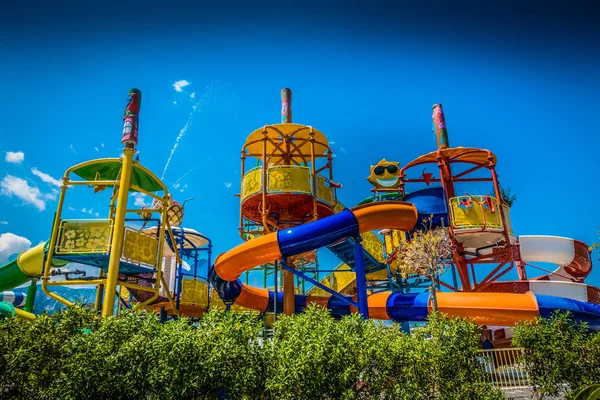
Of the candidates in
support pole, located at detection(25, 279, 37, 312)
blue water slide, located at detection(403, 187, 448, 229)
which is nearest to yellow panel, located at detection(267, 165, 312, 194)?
blue water slide, located at detection(403, 187, 448, 229)

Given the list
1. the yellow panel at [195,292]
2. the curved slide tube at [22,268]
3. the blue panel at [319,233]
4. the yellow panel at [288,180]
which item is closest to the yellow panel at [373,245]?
→ the yellow panel at [288,180]

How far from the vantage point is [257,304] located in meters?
17.5

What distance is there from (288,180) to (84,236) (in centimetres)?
648

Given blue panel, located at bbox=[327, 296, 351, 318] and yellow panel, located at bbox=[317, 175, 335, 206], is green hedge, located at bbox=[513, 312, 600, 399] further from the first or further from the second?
blue panel, located at bbox=[327, 296, 351, 318]

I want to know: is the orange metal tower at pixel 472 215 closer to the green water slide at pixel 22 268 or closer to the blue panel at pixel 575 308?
the blue panel at pixel 575 308

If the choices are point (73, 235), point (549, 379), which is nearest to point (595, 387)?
point (549, 379)

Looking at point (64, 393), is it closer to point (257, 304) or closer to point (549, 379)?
point (549, 379)

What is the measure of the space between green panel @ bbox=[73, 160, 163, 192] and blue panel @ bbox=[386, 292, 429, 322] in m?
8.44

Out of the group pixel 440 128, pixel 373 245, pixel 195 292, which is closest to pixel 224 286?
pixel 195 292

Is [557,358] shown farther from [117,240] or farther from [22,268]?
[22,268]

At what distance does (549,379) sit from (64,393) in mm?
7921

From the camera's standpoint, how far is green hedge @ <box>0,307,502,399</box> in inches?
232

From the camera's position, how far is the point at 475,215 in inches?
595

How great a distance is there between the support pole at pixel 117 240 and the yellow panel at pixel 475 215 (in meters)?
10.8
